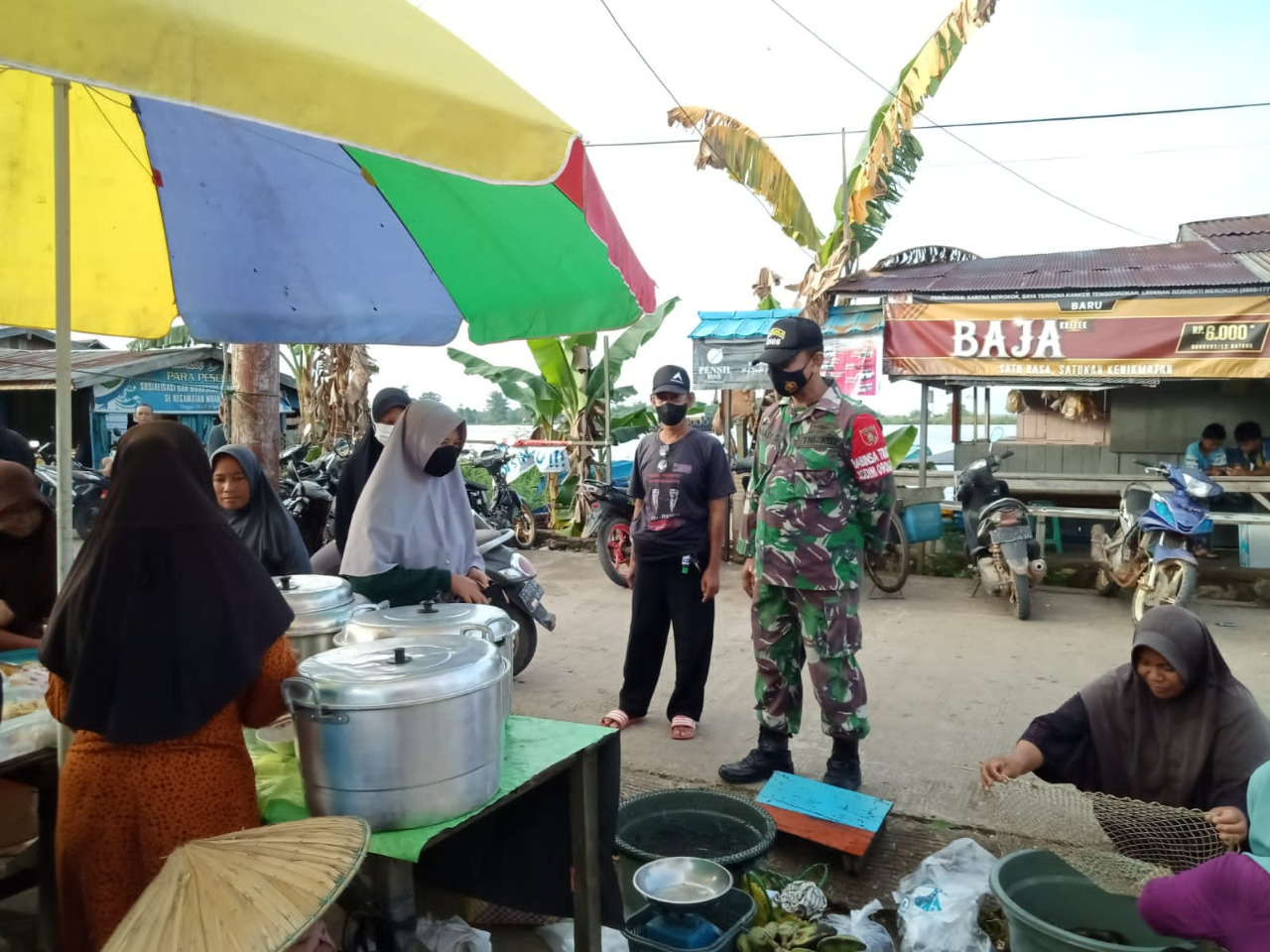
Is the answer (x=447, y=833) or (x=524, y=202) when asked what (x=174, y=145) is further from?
(x=447, y=833)

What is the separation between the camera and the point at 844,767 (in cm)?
376

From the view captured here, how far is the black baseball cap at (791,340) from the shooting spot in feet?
11.9

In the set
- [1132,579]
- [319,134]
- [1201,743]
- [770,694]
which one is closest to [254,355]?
[770,694]

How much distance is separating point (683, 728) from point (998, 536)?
372cm

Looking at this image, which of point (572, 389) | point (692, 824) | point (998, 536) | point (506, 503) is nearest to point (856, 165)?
point (998, 536)

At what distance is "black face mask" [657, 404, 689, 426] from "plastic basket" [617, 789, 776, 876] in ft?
6.26

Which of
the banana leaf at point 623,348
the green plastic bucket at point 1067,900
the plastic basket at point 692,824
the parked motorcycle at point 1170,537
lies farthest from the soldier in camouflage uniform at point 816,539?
the banana leaf at point 623,348

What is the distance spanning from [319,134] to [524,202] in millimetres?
1345

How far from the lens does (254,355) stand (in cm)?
518

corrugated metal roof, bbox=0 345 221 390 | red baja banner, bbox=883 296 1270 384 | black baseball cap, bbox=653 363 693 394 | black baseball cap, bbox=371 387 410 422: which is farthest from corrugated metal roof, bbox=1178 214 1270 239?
corrugated metal roof, bbox=0 345 221 390

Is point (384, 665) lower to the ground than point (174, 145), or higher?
lower

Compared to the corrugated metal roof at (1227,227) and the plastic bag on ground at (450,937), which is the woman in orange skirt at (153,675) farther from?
the corrugated metal roof at (1227,227)

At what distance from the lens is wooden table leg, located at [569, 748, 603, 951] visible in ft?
7.48

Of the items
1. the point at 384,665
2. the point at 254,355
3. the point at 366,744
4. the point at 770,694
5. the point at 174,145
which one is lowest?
the point at 770,694
